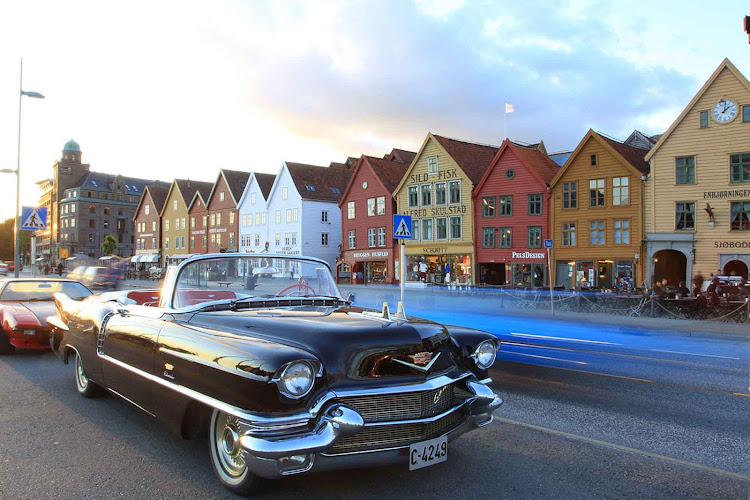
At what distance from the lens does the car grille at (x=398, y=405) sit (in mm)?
3504

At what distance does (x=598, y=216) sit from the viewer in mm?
33938

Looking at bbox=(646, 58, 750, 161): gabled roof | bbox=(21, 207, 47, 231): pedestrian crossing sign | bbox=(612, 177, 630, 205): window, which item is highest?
bbox=(646, 58, 750, 161): gabled roof

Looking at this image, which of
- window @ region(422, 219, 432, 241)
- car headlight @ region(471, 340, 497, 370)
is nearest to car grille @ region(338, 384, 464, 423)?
car headlight @ region(471, 340, 497, 370)

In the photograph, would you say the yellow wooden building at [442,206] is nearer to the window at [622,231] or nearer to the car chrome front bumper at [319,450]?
the window at [622,231]

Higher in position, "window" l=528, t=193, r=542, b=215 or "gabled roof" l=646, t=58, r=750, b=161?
"gabled roof" l=646, t=58, r=750, b=161

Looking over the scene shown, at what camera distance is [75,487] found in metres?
3.95

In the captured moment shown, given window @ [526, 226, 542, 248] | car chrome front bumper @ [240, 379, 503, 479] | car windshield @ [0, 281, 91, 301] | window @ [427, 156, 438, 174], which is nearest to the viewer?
car chrome front bumper @ [240, 379, 503, 479]

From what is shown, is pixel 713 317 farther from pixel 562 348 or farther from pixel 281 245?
pixel 281 245

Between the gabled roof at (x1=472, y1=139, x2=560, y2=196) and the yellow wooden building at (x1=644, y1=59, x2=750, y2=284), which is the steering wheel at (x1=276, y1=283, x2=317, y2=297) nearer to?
the yellow wooden building at (x1=644, y1=59, x2=750, y2=284)

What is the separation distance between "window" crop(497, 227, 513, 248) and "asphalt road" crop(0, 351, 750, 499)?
31.8 metres

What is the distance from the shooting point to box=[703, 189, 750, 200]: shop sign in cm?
2880

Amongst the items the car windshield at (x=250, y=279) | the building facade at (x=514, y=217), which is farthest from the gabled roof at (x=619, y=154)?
the car windshield at (x=250, y=279)

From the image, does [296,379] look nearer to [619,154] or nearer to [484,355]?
[484,355]

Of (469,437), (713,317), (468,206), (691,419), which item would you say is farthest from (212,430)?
(468,206)
